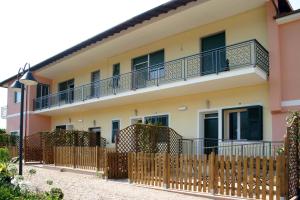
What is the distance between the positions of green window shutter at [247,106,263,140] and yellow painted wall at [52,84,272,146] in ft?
0.61

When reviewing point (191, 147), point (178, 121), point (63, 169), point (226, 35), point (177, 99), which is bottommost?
point (63, 169)

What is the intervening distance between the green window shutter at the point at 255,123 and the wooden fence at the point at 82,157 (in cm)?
574

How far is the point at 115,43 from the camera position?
19844mm

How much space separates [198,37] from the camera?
1650 centimetres

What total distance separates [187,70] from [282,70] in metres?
4.45

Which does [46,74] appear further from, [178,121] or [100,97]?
[178,121]

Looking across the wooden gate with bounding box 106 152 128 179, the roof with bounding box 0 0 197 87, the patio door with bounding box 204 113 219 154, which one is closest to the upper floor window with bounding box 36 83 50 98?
the roof with bounding box 0 0 197 87

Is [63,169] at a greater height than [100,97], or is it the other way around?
[100,97]

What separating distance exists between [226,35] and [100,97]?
28.4 feet

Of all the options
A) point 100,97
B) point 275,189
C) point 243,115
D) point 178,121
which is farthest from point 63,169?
point 275,189

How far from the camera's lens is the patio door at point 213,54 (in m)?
14.9

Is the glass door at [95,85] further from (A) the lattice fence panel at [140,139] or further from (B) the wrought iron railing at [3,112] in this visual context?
(B) the wrought iron railing at [3,112]

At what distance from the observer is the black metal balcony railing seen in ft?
44.0

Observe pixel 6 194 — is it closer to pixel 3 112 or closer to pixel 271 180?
pixel 271 180
